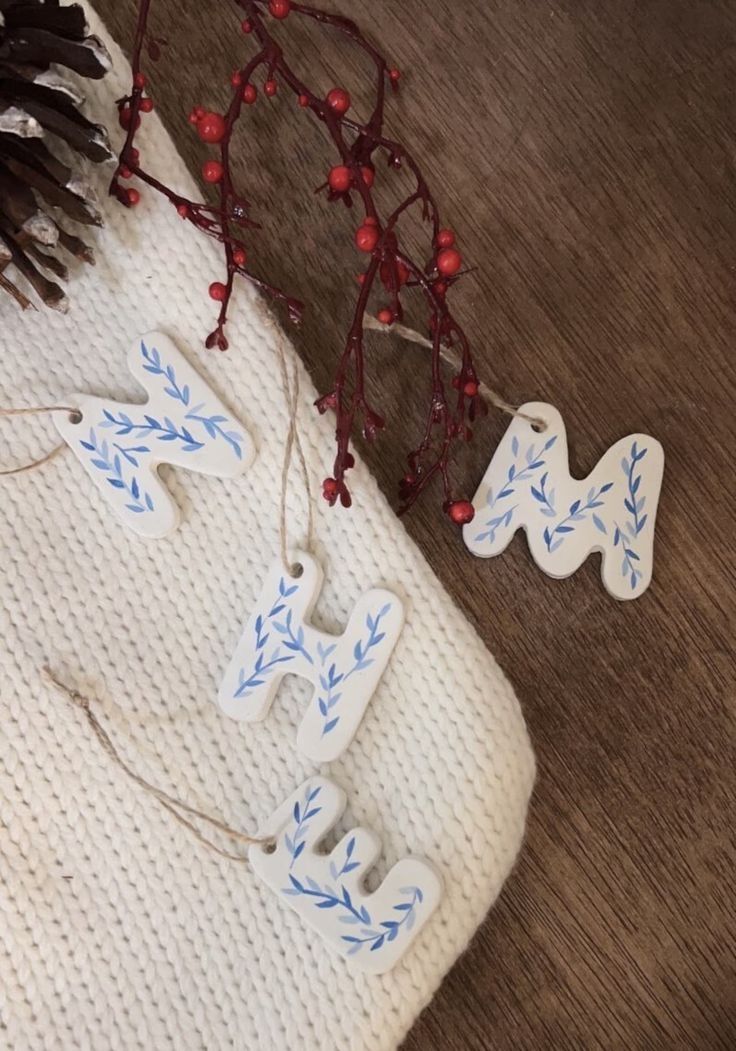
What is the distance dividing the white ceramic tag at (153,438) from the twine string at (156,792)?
0.32ft

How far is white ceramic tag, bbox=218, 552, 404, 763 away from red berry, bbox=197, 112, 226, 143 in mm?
244

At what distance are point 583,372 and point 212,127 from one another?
27 centimetres

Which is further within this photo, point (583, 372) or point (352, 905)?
point (583, 372)

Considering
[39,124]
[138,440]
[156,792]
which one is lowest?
[156,792]

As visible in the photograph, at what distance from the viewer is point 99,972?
0.49m

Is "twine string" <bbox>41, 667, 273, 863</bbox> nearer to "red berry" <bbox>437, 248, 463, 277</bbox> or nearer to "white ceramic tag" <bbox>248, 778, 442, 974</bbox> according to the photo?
"white ceramic tag" <bbox>248, 778, 442, 974</bbox>

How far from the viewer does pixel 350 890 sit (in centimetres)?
50

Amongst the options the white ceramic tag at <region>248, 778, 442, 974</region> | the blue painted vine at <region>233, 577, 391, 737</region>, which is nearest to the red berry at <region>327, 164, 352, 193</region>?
the blue painted vine at <region>233, 577, 391, 737</region>

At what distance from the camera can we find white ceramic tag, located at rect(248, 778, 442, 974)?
0.50 metres

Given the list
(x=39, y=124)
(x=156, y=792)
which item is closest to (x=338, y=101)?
(x=39, y=124)

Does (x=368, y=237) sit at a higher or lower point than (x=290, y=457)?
higher

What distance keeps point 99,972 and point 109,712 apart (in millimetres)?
136

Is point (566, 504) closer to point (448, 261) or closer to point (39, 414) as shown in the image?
point (448, 261)

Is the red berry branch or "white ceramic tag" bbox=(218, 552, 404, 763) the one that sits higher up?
the red berry branch
